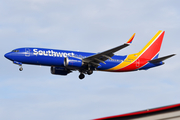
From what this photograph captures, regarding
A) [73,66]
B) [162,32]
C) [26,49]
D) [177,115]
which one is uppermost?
[162,32]

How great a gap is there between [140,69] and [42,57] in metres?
16.5

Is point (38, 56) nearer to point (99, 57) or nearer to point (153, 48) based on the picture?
point (99, 57)

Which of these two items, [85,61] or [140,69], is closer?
[85,61]

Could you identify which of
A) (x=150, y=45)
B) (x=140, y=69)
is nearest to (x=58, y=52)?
(x=140, y=69)

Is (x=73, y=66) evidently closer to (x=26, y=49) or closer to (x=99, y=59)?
(x=99, y=59)

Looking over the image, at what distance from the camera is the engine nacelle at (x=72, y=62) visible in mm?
41466

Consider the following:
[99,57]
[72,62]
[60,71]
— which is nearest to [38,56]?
[72,62]

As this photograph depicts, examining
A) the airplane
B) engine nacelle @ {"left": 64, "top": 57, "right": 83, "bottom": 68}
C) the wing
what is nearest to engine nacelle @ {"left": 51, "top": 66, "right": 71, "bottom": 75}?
the airplane

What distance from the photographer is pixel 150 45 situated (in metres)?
52.0

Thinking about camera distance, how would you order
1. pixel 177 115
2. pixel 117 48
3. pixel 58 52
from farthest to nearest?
pixel 58 52 < pixel 117 48 < pixel 177 115

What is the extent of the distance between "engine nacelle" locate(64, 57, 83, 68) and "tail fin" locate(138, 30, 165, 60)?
39.6 feet

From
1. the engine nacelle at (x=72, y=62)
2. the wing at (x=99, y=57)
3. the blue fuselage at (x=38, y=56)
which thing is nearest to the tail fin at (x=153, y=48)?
the wing at (x=99, y=57)

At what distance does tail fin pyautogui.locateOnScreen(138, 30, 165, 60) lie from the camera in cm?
4993

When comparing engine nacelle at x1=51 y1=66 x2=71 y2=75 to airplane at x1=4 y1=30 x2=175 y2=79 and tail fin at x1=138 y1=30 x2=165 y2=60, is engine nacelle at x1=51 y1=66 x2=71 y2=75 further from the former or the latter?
tail fin at x1=138 y1=30 x2=165 y2=60
